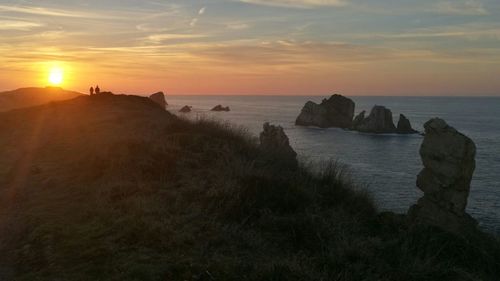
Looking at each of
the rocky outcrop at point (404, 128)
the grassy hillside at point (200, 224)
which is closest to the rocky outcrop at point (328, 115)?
the rocky outcrop at point (404, 128)

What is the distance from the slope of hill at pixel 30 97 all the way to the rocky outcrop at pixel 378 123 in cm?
6685

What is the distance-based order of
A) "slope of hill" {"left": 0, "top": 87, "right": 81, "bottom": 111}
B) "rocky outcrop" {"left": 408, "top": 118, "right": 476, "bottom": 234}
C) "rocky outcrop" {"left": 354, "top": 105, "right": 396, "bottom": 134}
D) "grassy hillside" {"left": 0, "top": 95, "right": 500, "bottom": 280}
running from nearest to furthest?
1. "grassy hillside" {"left": 0, "top": 95, "right": 500, "bottom": 280}
2. "rocky outcrop" {"left": 408, "top": 118, "right": 476, "bottom": 234}
3. "slope of hill" {"left": 0, "top": 87, "right": 81, "bottom": 111}
4. "rocky outcrop" {"left": 354, "top": 105, "right": 396, "bottom": 134}

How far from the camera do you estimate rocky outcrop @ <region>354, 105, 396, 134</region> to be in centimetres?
11419

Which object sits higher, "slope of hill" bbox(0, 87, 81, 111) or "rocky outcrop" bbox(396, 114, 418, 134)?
"slope of hill" bbox(0, 87, 81, 111)

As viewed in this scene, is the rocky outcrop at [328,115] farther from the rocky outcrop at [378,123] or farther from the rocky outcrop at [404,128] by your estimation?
the rocky outcrop at [404,128]

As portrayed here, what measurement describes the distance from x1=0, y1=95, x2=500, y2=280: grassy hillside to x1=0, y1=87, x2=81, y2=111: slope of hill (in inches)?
2169

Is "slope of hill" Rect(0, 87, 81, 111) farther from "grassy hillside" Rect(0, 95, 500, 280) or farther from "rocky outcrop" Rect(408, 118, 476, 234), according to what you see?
"rocky outcrop" Rect(408, 118, 476, 234)

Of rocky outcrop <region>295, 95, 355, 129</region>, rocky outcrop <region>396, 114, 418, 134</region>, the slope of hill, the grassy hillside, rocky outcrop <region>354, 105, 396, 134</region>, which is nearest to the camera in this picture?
the grassy hillside

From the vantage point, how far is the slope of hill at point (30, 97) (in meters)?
70.7

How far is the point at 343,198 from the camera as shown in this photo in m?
14.0

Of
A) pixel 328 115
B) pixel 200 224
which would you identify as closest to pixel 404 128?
pixel 328 115

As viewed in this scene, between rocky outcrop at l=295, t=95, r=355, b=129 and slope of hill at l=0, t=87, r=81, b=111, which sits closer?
slope of hill at l=0, t=87, r=81, b=111

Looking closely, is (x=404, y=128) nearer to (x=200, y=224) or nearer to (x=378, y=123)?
(x=378, y=123)

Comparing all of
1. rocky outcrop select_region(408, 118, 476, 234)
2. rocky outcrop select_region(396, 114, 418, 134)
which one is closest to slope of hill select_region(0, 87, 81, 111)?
rocky outcrop select_region(408, 118, 476, 234)
